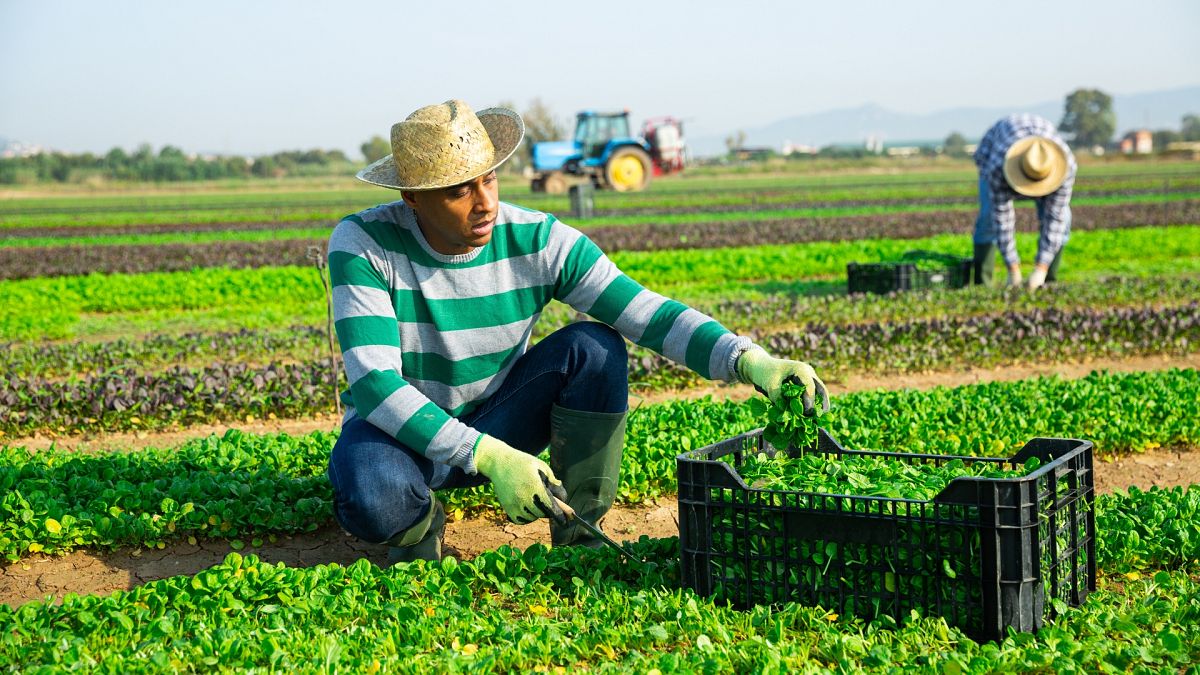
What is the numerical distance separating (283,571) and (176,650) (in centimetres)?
61

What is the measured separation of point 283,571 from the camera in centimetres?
336

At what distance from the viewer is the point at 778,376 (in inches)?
127

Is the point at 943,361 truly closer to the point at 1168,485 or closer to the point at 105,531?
the point at 1168,485

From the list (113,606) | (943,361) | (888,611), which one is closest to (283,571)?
(113,606)

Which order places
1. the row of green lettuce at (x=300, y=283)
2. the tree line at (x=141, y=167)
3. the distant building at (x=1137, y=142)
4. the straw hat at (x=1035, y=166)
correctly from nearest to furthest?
the straw hat at (x=1035, y=166)
the row of green lettuce at (x=300, y=283)
the tree line at (x=141, y=167)
the distant building at (x=1137, y=142)

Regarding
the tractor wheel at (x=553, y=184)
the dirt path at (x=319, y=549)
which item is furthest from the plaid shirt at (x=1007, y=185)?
the tractor wheel at (x=553, y=184)

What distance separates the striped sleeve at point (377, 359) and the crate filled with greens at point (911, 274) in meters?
8.58

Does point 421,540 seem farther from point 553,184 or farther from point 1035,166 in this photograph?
point 553,184

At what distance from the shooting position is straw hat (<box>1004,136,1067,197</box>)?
33.1ft

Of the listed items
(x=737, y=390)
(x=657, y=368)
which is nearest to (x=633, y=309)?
(x=657, y=368)

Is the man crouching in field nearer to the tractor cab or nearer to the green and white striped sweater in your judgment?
the green and white striped sweater

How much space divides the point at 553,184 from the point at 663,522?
35.3m

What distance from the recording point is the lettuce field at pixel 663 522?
278 centimetres

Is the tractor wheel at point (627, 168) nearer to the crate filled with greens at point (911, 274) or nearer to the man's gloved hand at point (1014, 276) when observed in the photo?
the crate filled with greens at point (911, 274)
